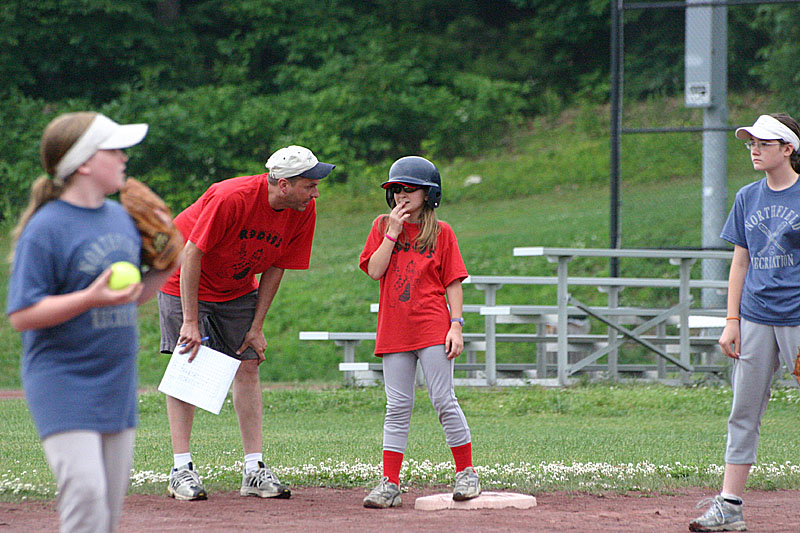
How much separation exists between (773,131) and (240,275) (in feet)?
9.18

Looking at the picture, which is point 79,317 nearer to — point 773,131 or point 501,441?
point 773,131

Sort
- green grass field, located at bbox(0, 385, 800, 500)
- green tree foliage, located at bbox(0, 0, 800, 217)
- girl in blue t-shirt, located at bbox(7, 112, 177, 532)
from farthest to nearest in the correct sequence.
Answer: green tree foliage, located at bbox(0, 0, 800, 217), green grass field, located at bbox(0, 385, 800, 500), girl in blue t-shirt, located at bbox(7, 112, 177, 532)

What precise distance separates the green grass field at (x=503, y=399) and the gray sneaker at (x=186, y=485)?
0.39 meters

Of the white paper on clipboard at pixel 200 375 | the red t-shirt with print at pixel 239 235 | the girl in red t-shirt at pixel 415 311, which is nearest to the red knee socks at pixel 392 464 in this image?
the girl in red t-shirt at pixel 415 311

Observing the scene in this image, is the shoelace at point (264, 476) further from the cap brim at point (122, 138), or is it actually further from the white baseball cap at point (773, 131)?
the white baseball cap at point (773, 131)

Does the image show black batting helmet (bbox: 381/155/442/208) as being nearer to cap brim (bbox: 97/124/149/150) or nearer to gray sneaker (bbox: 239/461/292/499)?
gray sneaker (bbox: 239/461/292/499)

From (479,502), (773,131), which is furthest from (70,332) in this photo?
(773,131)

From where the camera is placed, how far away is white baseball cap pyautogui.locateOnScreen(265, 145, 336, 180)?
18.3 feet

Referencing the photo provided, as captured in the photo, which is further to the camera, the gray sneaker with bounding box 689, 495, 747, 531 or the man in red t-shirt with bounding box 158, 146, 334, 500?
the man in red t-shirt with bounding box 158, 146, 334, 500

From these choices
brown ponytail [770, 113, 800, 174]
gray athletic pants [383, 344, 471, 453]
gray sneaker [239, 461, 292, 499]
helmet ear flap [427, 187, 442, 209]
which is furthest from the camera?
gray sneaker [239, 461, 292, 499]

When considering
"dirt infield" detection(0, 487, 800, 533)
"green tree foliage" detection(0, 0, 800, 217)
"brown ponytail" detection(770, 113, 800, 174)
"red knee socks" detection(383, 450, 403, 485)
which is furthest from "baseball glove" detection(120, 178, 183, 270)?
"green tree foliage" detection(0, 0, 800, 217)

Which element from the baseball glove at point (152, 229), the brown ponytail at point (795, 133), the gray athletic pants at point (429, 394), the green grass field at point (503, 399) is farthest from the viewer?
the green grass field at point (503, 399)

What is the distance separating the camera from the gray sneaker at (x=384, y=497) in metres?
5.48

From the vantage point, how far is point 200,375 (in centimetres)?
561
